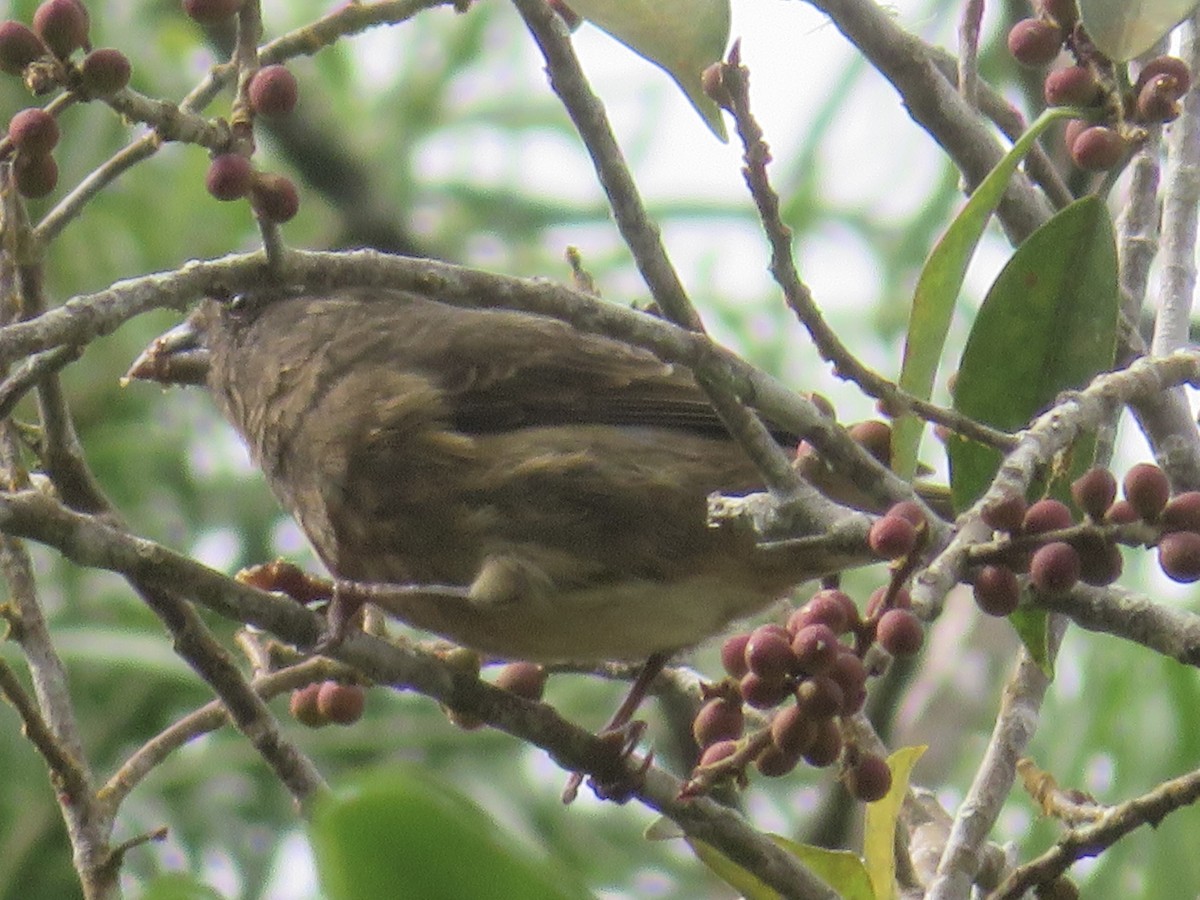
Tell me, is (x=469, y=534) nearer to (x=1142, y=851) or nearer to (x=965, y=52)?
(x=965, y=52)

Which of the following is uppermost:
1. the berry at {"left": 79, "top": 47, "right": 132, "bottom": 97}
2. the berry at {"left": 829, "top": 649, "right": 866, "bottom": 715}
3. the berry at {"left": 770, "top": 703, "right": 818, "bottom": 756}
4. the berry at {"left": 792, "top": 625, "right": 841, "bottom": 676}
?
the berry at {"left": 79, "top": 47, "right": 132, "bottom": 97}

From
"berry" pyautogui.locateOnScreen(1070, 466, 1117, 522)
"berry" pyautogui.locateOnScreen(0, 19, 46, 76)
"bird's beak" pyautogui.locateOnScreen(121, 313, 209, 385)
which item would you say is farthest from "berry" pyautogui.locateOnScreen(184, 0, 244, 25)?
"bird's beak" pyautogui.locateOnScreen(121, 313, 209, 385)

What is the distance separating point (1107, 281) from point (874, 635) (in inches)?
31.5

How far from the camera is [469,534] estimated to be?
3.60 meters

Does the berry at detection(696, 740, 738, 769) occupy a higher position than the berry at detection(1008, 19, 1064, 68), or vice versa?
the berry at detection(1008, 19, 1064, 68)

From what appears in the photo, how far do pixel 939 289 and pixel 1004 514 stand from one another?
2.15ft

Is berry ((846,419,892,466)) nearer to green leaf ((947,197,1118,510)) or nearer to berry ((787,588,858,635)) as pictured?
green leaf ((947,197,1118,510))

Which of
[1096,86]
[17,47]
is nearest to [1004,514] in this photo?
[1096,86]

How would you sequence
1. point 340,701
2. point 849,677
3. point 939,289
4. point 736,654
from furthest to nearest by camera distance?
1. point 340,701
2. point 939,289
3. point 736,654
4. point 849,677

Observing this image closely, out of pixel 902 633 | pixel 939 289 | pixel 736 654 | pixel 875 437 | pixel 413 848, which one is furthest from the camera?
pixel 875 437

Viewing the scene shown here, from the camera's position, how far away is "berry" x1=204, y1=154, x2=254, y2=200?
2.35 meters

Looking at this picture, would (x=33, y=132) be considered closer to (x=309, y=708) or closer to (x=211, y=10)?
(x=211, y=10)

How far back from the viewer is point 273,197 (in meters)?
2.37

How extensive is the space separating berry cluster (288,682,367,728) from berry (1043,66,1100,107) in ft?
4.83
